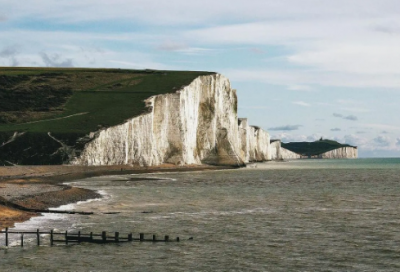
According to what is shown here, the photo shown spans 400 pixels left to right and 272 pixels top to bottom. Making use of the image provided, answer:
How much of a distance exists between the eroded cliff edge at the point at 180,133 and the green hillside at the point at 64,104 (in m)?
2.20

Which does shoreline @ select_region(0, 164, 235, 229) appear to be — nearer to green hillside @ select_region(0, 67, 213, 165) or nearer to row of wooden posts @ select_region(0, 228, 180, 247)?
row of wooden posts @ select_region(0, 228, 180, 247)

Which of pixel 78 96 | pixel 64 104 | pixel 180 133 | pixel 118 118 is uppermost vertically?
pixel 78 96

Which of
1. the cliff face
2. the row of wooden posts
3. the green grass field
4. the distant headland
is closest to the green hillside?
the green grass field

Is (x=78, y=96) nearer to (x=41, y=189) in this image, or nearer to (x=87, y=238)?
(x=41, y=189)

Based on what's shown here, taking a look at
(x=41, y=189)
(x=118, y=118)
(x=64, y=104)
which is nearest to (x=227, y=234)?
(x=41, y=189)

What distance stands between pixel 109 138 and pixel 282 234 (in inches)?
2550

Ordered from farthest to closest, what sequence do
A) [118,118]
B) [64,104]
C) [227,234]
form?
[64,104]
[118,118]
[227,234]

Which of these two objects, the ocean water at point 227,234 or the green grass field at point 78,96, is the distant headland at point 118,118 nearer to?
the green grass field at point 78,96


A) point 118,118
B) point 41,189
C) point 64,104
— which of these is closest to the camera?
point 41,189

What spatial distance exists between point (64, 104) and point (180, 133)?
892 inches

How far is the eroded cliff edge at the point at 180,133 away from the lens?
95.2m

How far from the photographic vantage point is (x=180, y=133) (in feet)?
368

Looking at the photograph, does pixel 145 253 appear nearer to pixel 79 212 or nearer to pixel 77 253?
pixel 77 253

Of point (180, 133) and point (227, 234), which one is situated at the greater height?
point (180, 133)
